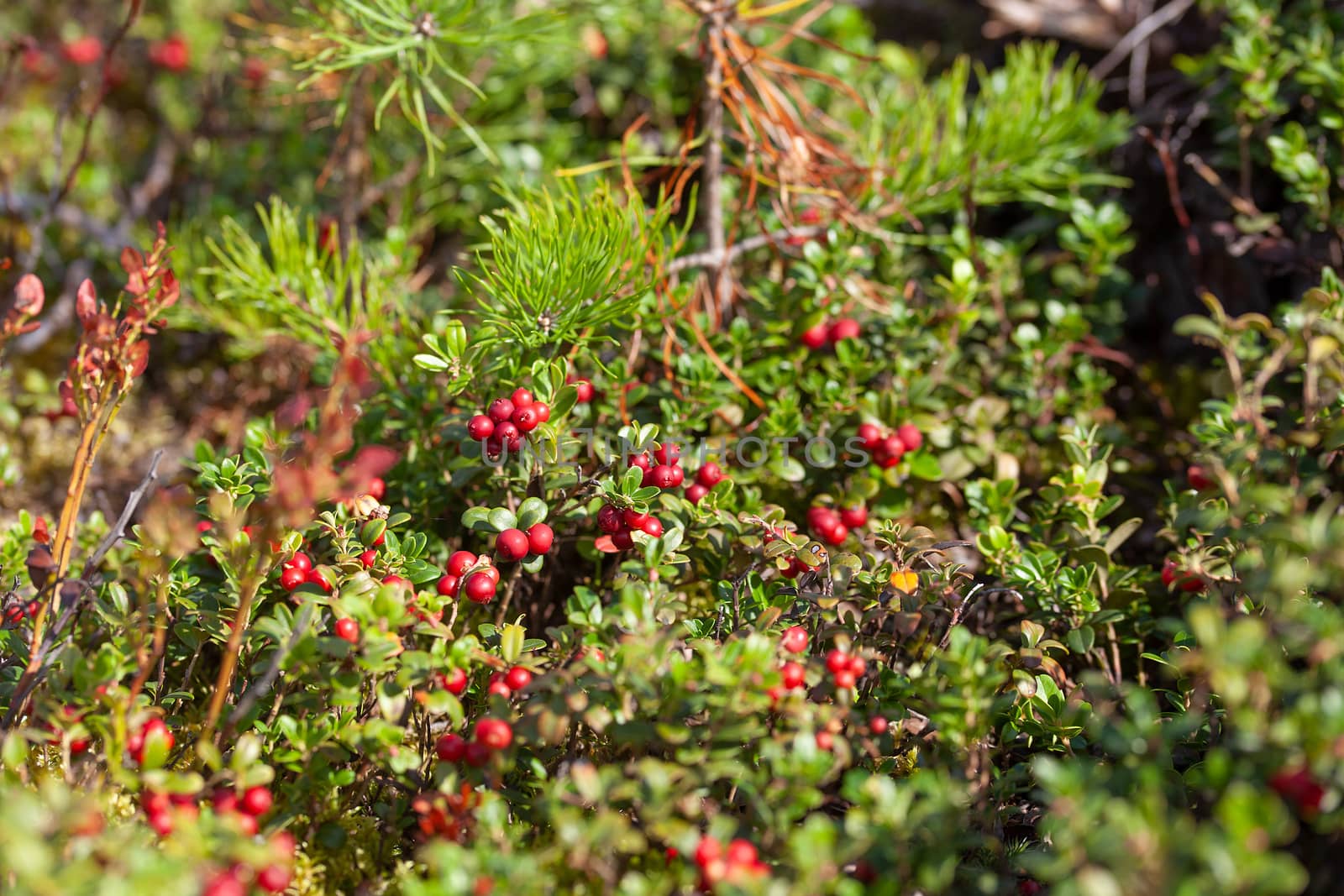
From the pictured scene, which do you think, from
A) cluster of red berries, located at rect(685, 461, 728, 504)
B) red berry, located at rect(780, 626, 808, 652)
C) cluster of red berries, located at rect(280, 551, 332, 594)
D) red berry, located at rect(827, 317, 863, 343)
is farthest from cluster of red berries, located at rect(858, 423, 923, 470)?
cluster of red berries, located at rect(280, 551, 332, 594)

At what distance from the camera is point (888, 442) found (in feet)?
7.04

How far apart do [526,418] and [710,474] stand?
41cm

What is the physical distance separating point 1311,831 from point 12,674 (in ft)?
7.40

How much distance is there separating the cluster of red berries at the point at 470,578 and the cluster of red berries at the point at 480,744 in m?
0.23

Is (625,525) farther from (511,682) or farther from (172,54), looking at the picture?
(172,54)

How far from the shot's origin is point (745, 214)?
2.62 metres

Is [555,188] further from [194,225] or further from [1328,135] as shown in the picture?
[1328,135]

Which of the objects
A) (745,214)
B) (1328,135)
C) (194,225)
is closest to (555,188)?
(745,214)

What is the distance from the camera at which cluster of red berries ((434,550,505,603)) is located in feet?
5.73

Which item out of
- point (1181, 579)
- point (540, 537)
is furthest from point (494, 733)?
point (1181, 579)

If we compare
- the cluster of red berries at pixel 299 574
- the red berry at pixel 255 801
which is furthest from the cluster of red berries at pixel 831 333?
the red berry at pixel 255 801

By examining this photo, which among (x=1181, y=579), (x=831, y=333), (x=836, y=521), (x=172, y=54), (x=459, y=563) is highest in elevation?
(x=172, y=54)

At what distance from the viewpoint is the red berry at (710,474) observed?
1.99 m

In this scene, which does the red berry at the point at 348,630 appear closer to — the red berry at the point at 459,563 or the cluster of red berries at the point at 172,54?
the red berry at the point at 459,563
